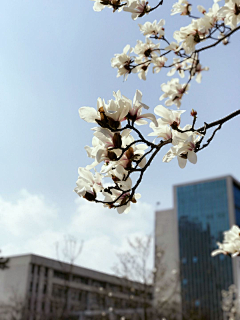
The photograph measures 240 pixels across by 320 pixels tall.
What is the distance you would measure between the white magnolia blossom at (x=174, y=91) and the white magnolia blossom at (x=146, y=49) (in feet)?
1.20

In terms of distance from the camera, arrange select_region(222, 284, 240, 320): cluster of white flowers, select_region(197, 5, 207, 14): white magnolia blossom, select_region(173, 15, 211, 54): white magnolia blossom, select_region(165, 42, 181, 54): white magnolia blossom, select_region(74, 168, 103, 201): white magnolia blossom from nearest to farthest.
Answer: select_region(74, 168, 103, 201): white magnolia blossom
select_region(173, 15, 211, 54): white magnolia blossom
select_region(165, 42, 181, 54): white magnolia blossom
select_region(197, 5, 207, 14): white magnolia blossom
select_region(222, 284, 240, 320): cluster of white flowers

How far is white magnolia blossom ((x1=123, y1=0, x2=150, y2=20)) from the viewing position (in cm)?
162

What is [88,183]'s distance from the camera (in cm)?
121

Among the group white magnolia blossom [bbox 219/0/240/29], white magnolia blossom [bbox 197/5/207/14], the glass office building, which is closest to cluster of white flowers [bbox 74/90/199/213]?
white magnolia blossom [bbox 219/0/240/29]

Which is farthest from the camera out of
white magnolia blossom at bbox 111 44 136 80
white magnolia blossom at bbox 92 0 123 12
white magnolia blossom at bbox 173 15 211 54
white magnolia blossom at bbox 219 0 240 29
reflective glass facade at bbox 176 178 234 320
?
reflective glass facade at bbox 176 178 234 320

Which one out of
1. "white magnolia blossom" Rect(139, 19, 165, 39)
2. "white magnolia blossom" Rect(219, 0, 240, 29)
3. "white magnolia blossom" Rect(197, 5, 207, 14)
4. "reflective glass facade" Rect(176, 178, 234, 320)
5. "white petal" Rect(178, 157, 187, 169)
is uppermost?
"reflective glass facade" Rect(176, 178, 234, 320)

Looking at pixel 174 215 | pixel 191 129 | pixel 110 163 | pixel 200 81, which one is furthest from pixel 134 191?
pixel 174 215

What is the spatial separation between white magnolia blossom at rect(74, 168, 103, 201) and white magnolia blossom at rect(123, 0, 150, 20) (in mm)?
812

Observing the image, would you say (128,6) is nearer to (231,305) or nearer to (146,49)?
(146,49)

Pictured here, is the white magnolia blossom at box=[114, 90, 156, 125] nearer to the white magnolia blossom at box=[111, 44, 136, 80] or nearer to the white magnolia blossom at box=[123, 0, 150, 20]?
the white magnolia blossom at box=[123, 0, 150, 20]

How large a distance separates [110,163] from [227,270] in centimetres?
4098

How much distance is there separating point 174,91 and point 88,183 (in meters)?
1.48

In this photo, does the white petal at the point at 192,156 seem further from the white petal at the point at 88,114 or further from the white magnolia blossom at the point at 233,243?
the white magnolia blossom at the point at 233,243

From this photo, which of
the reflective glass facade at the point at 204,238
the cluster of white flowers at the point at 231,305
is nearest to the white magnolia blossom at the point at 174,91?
the cluster of white flowers at the point at 231,305
